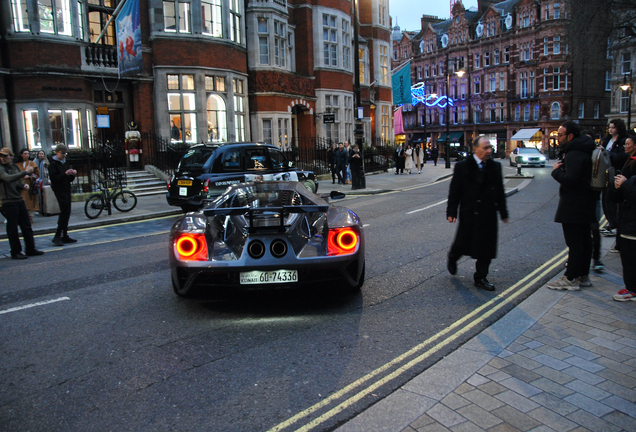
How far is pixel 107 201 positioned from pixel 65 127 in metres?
6.82

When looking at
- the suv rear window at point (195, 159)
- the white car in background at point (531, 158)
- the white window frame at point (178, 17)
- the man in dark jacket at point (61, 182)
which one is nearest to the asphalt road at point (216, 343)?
the man in dark jacket at point (61, 182)

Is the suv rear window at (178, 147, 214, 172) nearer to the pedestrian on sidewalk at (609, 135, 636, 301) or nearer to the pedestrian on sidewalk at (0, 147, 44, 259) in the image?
the pedestrian on sidewalk at (0, 147, 44, 259)

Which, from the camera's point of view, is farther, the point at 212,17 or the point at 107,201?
the point at 212,17

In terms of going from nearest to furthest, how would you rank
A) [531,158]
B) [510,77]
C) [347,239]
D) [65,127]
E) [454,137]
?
[347,239] < [65,127] < [531,158] < [510,77] < [454,137]

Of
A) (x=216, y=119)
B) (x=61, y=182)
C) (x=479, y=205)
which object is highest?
(x=216, y=119)

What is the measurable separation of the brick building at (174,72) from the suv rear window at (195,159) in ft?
22.5

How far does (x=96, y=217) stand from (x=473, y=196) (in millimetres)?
10381

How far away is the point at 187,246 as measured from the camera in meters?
4.96

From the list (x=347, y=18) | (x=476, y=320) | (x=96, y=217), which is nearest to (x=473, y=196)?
(x=476, y=320)

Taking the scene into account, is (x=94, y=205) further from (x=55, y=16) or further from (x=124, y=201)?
(x=55, y=16)

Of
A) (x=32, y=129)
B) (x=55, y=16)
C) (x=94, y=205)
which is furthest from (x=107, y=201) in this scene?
(x=55, y=16)

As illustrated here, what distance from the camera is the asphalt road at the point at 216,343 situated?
3279mm

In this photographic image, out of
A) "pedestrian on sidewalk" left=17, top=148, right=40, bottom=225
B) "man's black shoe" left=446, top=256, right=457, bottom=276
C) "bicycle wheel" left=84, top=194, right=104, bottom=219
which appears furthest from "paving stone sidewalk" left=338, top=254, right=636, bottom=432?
"pedestrian on sidewalk" left=17, top=148, right=40, bottom=225

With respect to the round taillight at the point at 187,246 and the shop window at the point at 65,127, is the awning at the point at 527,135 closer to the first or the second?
the shop window at the point at 65,127
